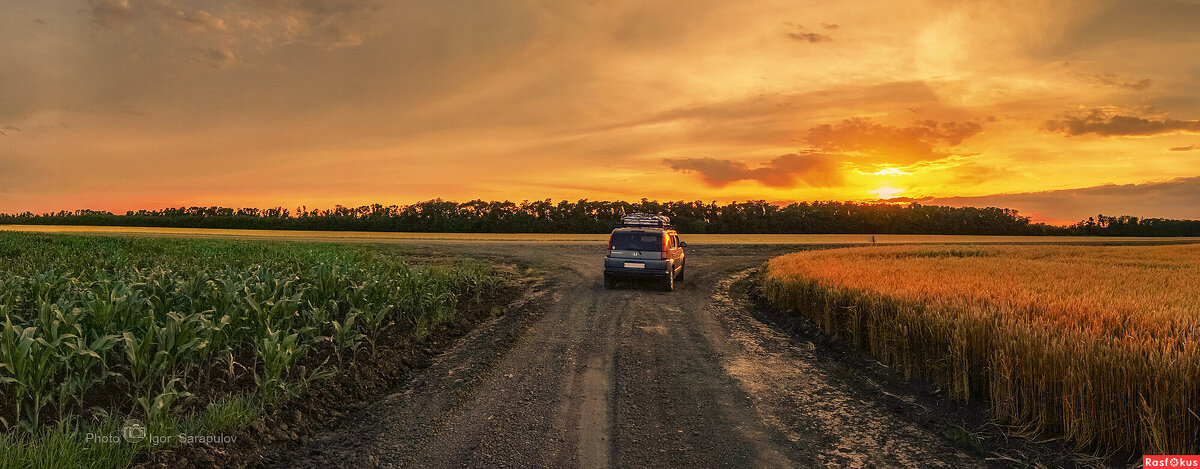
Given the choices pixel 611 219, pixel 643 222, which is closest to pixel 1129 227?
pixel 611 219

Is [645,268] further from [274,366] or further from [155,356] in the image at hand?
[155,356]

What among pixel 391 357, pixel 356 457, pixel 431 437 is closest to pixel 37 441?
pixel 356 457

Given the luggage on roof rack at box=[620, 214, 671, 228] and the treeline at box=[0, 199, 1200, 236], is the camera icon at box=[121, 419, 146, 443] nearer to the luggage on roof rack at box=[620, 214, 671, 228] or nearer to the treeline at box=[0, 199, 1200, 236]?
the luggage on roof rack at box=[620, 214, 671, 228]

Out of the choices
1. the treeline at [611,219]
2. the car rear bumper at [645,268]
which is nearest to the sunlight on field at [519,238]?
the treeline at [611,219]

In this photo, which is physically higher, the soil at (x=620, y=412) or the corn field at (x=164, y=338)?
the corn field at (x=164, y=338)

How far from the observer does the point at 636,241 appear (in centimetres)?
1736

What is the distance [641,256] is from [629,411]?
1056cm

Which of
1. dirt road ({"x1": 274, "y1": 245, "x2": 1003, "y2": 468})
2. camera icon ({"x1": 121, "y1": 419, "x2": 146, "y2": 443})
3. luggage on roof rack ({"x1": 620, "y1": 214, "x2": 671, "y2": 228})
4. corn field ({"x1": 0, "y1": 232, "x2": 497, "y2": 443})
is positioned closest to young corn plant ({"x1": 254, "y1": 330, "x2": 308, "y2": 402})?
corn field ({"x1": 0, "y1": 232, "x2": 497, "y2": 443})

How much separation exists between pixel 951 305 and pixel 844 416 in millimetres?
3545

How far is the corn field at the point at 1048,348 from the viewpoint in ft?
16.7

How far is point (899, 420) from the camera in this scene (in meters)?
6.51

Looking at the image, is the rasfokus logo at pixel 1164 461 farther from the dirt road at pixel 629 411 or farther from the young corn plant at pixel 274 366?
the young corn plant at pixel 274 366

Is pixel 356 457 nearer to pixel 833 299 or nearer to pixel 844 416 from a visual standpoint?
pixel 844 416

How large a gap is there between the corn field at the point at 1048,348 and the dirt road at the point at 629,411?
984 millimetres
